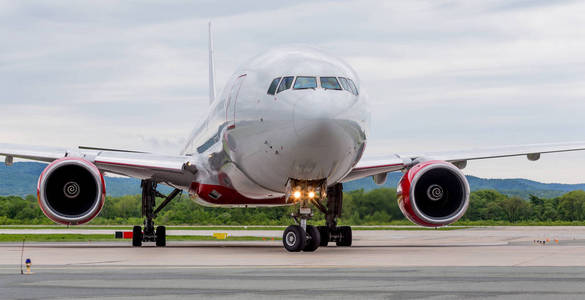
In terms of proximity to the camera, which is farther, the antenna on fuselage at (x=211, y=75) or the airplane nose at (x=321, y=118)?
the antenna on fuselage at (x=211, y=75)

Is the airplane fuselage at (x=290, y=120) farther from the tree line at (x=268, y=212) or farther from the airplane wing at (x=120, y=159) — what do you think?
the tree line at (x=268, y=212)

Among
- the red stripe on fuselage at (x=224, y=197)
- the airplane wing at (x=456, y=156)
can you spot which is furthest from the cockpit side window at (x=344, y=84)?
the red stripe on fuselage at (x=224, y=197)

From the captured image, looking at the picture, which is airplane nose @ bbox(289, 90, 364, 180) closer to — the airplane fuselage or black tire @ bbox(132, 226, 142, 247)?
the airplane fuselage

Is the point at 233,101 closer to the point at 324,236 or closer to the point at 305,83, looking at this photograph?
the point at 305,83

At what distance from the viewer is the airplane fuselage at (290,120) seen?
1678 centimetres

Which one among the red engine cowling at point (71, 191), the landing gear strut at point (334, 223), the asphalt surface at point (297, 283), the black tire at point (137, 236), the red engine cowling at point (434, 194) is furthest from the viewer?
the black tire at point (137, 236)

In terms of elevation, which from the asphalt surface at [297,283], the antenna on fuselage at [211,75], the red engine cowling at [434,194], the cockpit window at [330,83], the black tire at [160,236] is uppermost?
the antenna on fuselage at [211,75]

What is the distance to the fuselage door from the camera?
1919cm

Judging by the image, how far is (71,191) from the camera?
20297mm

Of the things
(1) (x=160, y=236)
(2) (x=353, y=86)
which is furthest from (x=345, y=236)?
(2) (x=353, y=86)

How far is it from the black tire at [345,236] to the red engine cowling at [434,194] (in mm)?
3037

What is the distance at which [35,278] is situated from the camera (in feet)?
37.9

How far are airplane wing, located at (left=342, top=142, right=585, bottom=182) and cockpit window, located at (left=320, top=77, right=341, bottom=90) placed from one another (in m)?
5.82

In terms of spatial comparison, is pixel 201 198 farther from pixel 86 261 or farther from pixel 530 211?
pixel 530 211
